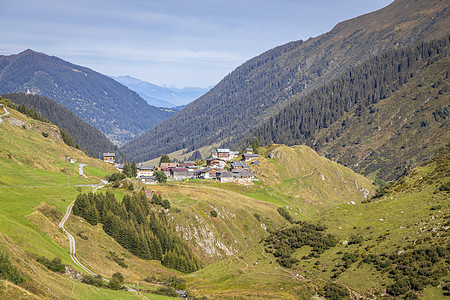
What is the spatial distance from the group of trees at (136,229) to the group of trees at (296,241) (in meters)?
25.5

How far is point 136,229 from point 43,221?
2831 centimetres

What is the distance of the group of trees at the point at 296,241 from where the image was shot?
83938mm

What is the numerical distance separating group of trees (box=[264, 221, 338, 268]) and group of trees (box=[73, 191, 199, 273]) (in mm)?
25485

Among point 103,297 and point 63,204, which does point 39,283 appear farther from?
point 63,204

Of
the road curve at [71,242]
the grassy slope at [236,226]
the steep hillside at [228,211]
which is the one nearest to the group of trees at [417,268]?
the grassy slope at [236,226]

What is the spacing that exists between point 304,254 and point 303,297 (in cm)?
1726

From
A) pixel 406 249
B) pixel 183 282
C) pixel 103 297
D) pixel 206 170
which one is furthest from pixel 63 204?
pixel 206 170

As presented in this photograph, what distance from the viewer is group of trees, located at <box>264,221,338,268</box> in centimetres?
8394

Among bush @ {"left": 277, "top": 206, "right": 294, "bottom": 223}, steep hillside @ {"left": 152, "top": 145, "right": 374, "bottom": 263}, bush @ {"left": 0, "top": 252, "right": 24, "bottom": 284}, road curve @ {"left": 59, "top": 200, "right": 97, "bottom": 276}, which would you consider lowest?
bush @ {"left": 277, "top": 206, "right": 294, "bottom": 223}

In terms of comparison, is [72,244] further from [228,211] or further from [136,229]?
[228,211]

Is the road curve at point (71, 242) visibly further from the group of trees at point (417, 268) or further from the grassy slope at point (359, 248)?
the group of trees at point (417, 268)

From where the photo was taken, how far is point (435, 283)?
57.5 meters

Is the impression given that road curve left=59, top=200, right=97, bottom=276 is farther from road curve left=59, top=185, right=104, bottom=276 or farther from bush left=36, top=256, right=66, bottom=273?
bush left=36, top=256, right=66, bottom=273

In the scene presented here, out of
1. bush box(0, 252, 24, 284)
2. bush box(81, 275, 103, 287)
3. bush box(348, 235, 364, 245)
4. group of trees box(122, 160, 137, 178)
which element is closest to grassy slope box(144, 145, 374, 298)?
bush box(348, 235, 364, 245)
